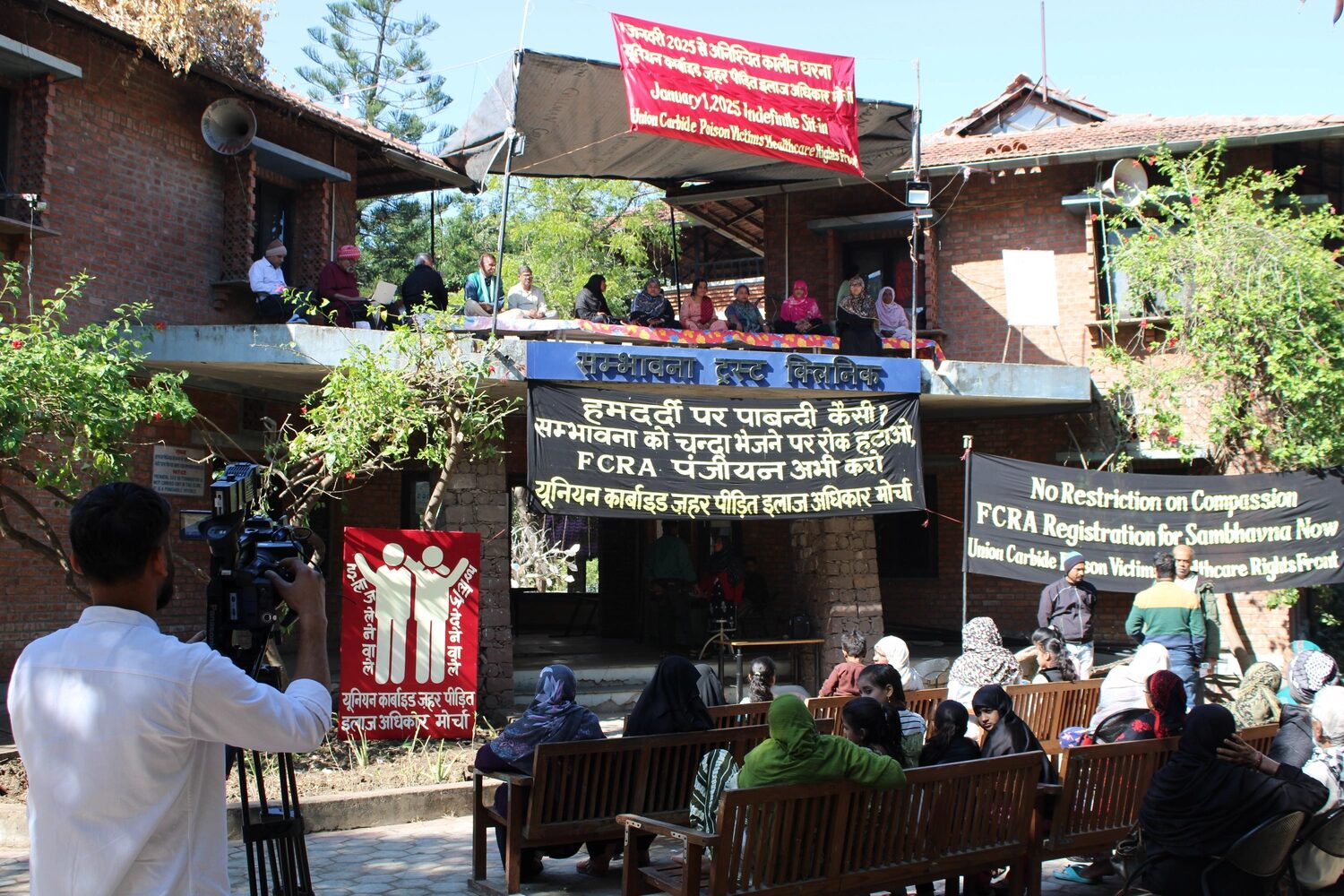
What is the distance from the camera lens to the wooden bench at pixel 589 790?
6348 millimetres

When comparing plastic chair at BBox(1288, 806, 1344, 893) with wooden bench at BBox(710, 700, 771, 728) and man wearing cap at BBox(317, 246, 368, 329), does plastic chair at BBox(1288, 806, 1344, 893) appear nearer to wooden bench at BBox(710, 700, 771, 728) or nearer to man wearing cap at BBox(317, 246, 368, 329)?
wooden bench at BBox(710, 700, 771, 728)

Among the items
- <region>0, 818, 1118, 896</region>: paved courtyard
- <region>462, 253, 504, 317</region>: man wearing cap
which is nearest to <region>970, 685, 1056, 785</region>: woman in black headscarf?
<region>0, 818, 1118, 896</region>: paved courtyard

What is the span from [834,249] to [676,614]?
239 inches

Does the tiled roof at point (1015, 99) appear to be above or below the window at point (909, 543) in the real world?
above

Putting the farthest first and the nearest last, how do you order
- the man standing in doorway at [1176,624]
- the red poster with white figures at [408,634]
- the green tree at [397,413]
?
1. the man standing in doorway at [1176,624]
2. the green tree at [397,413]
3. the red poster with white figures at [408,634]

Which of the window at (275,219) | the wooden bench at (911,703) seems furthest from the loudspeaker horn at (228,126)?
the wooden bench at (911,703)

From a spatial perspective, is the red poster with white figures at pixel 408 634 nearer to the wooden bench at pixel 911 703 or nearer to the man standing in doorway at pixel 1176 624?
the wooden bench at pixel 911 703

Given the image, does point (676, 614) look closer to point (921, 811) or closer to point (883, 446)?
point (883, 446)

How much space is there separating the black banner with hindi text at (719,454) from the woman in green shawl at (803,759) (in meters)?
5.92

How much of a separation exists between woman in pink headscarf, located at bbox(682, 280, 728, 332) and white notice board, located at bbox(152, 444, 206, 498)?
585 centimetres

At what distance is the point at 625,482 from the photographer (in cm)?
1150

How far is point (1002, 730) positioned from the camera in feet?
21.2

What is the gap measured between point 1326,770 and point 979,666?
10.3 feet

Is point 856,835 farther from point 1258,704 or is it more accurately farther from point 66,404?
point 66,404
